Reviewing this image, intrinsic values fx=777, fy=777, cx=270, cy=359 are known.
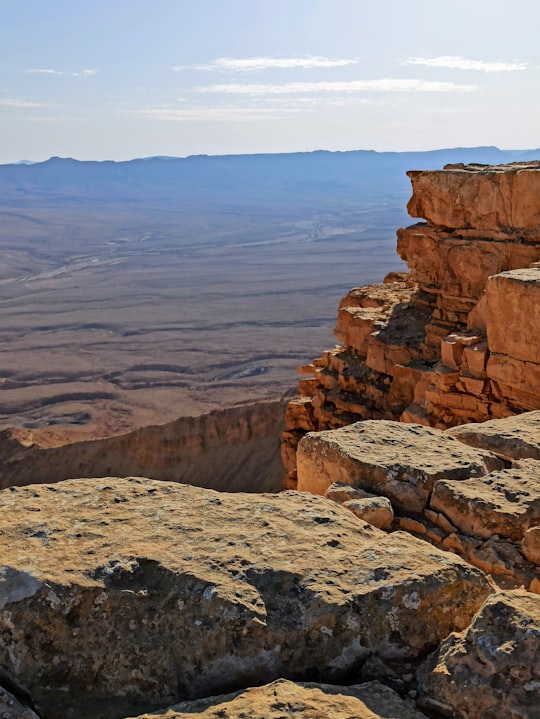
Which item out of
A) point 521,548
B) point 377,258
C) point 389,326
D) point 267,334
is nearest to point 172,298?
point 267,334

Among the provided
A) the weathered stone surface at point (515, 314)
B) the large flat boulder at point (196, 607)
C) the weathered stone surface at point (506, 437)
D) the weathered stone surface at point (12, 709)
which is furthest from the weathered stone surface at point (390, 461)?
the weathered stone surface at point (515, 314)

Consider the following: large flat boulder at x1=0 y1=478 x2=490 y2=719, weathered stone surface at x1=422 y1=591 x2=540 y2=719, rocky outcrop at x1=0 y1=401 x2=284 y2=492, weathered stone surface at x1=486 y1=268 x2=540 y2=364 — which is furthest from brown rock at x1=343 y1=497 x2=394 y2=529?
rocky outcrop at x1=0 y1=401 x2=284 y2=492

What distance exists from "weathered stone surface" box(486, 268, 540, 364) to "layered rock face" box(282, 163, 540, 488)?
0.01m

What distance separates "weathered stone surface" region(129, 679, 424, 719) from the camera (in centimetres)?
251

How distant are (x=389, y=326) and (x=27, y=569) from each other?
397 inches

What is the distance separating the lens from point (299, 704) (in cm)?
254

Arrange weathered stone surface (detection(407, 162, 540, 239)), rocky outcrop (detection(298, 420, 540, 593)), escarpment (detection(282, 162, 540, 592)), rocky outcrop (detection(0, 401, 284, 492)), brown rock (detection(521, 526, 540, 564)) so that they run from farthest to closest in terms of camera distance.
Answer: rocky outcrop (detection(0, 401, 284, 492)) → weathered stone surface (detection(407, 162, 540, 239)) → escarpment (detection(282, 162, 540, 592)) → rocky outcrop (detection(298, 420, 540, 593)) → brown rock (detection(521, 526, 540, 564))

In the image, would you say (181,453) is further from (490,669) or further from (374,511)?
(490,669)

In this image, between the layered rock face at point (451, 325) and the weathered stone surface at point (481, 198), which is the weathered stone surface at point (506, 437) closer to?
the layered rock face at point (451, 325)

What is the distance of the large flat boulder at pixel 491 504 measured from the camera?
4109 millimetres

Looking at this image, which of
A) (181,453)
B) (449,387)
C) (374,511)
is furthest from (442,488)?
(181,453)

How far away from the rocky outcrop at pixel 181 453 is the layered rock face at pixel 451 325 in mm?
8224

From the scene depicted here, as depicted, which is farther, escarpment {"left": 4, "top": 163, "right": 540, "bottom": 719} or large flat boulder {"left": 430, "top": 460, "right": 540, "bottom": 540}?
large flat boulder {"left": 430, "top": 460, "right": 540, "bottom": 540}

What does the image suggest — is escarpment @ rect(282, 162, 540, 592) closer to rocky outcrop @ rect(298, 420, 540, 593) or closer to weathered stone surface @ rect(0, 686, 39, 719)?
rocky outcrop @ rect(298, 420, 540, 593)
